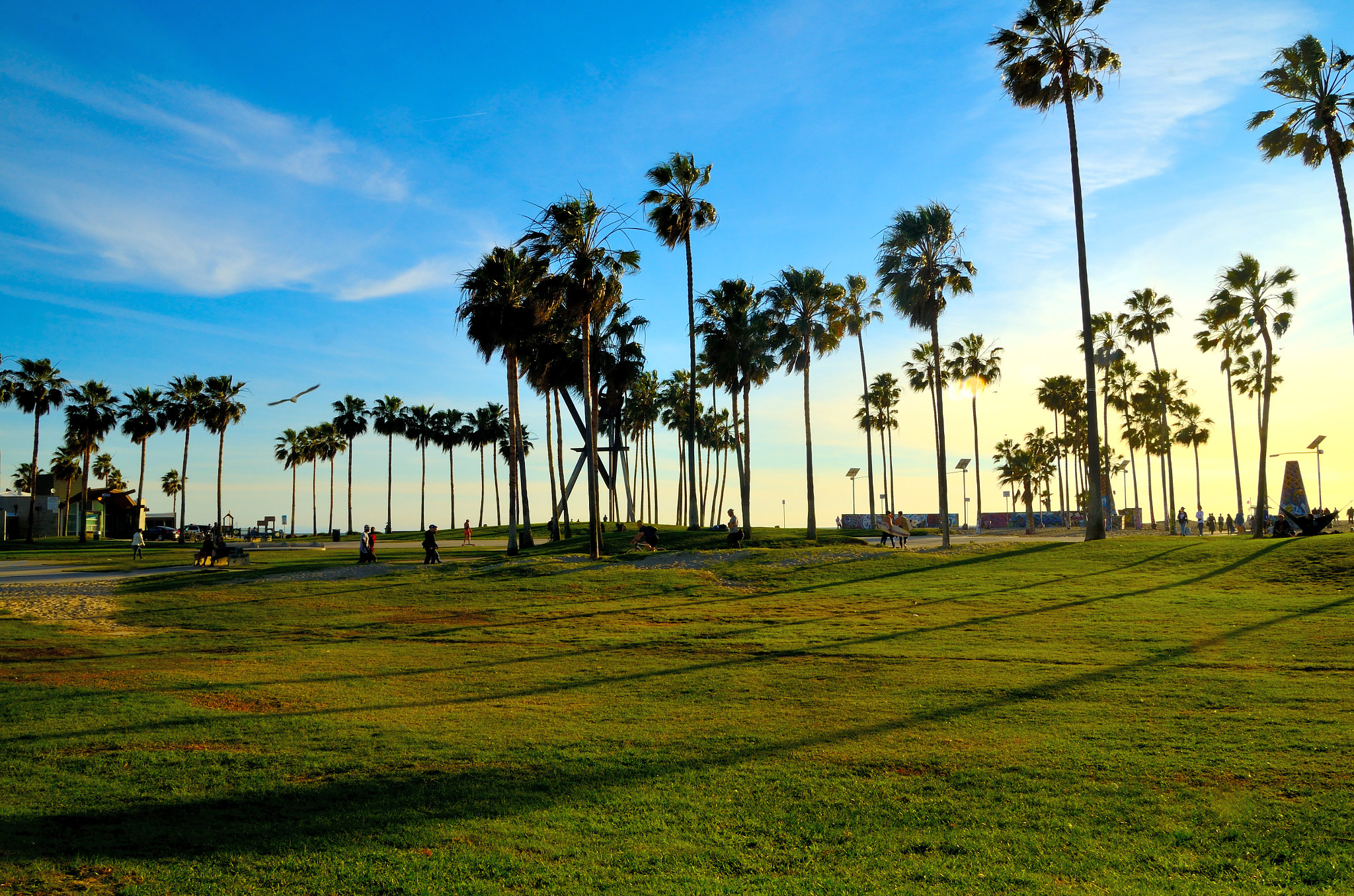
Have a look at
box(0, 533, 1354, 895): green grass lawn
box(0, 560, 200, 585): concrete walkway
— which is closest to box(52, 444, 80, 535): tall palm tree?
box(0, 560, 200, 585): concrete walkway

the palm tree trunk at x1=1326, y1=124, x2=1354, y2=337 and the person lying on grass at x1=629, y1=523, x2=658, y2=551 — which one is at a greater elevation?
the palm tree trunk at x1=1326, y1=124, x2=1354, y2=337

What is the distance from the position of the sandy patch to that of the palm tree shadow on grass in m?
13.5

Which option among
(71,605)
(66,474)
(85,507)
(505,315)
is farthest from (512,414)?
(66,474)

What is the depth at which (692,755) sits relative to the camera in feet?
30.0

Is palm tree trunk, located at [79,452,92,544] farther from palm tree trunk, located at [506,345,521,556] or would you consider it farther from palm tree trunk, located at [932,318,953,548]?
palm tree trunk, located at [932,318,953,548]

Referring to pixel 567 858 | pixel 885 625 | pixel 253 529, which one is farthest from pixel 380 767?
pixel 253 529

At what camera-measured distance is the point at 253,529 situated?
73.1 meters

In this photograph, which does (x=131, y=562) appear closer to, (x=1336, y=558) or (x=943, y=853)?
(x=943, y=853)

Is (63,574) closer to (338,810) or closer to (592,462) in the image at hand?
(592,462)

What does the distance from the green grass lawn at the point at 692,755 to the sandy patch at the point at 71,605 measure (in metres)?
1.16

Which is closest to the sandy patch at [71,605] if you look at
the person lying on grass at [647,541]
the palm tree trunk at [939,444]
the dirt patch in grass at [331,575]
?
the dirt patch in grass at [331,575]

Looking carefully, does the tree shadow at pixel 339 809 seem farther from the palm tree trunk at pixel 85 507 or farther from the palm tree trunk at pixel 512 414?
the palm tree trunk at pixel 85 507

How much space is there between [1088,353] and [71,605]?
121ft

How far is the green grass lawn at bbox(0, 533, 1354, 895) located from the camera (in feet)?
20.9
